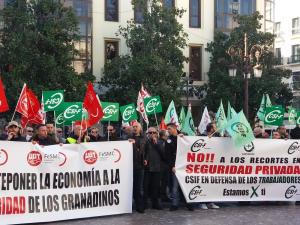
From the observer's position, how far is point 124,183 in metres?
10.2

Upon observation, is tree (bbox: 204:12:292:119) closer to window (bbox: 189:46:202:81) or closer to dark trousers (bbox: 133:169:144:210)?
window (bbox: 189:46:202:81)

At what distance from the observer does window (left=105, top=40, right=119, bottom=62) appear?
35.7 meters

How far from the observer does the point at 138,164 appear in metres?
10.5

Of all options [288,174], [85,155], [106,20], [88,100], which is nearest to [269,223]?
[288,174]

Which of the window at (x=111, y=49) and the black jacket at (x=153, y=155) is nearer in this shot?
the black jacket at (x=153, y=155)

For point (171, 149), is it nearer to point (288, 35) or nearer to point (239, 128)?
point (239, 128)

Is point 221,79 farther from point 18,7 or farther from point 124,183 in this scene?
point 124,183

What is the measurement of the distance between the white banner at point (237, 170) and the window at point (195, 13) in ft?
91.5

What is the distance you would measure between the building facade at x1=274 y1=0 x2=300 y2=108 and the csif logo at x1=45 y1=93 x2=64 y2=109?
49.6 m

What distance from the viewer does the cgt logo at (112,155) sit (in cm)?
998

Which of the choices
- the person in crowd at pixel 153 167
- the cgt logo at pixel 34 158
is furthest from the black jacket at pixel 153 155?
the cgt logo at pixel 34 158

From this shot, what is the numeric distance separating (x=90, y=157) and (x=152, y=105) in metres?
6.36

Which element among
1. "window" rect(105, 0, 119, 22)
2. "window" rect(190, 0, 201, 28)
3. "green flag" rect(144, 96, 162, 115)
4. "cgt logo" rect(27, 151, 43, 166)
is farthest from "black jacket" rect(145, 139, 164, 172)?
"window" rect(190, 0, 201, 28)

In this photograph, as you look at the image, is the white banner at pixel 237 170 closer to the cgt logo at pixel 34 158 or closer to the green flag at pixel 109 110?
the cgt logo at pixel 34 158
